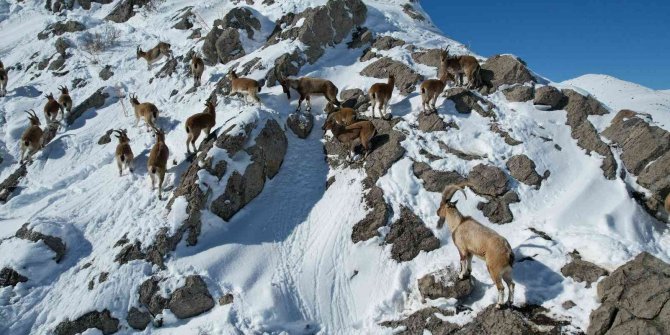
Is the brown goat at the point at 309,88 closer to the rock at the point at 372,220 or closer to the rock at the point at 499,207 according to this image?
the rock at the point at 372,220

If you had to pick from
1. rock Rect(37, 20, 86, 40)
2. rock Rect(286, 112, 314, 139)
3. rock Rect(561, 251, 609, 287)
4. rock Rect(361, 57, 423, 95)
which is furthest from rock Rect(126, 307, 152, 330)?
rock Rect(37, 20, 86, 40)

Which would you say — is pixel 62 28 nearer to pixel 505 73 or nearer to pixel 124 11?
pixel 124 11

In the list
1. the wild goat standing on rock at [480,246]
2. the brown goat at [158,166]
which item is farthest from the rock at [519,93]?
the brown goat at [158,166]

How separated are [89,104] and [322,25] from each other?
10.7m

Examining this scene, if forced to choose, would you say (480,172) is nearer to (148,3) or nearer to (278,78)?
(278,78)

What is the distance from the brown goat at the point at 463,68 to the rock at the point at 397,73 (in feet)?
3.55

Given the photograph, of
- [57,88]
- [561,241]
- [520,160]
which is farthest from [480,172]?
[57,88]

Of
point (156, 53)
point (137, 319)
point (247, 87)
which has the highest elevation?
point (247, 87)

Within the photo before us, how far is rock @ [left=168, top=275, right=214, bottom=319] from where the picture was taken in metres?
10.0

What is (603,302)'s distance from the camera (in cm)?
803

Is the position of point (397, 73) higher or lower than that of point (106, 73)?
higher

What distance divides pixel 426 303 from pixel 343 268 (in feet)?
7.65

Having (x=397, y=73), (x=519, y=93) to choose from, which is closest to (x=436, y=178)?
(x=519, y=93)

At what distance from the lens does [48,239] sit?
447 inches
